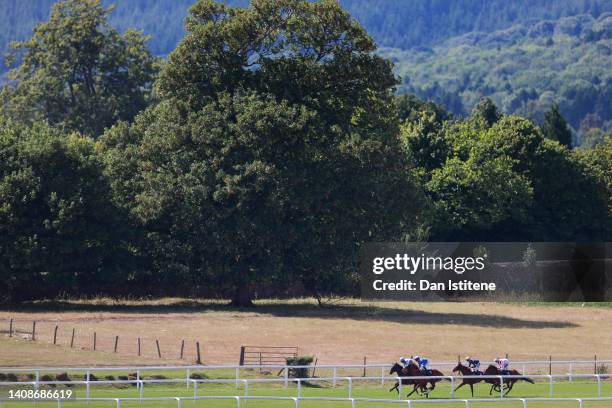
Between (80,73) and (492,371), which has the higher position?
(80,73)

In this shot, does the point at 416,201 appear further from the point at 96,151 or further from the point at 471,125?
the point at 471,125

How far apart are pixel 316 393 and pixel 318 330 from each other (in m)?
22.5

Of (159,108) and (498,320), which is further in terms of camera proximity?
(159,108)

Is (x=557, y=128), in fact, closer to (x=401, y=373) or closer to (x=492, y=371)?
(x=492, y=371)

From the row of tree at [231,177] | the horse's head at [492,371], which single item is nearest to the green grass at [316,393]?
the horse's head at [492,371]

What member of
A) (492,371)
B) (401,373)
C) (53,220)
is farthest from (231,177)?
(492,371)

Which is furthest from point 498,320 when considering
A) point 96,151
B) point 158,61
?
point 158,61

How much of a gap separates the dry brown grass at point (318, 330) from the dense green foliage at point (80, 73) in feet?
135

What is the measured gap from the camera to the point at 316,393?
130 feet

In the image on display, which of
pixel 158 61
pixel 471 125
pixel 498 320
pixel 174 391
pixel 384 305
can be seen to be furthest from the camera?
pixel 158 61

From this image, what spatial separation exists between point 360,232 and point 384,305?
18.6 feet

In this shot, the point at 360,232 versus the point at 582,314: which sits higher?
the point at 360,232

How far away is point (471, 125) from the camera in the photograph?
353ft

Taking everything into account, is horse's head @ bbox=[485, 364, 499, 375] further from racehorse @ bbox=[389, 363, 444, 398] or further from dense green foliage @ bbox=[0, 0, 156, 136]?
dense green foliage @ bbox=[0, 0, 156, 136]
